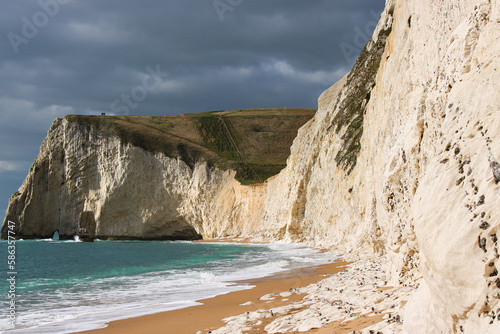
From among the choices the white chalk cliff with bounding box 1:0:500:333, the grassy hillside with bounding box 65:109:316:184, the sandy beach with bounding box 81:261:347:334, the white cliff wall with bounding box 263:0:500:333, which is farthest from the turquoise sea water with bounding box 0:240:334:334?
the grassy hillside with bounding box 65:109:316:184

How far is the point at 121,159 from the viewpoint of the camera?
59.2 metres

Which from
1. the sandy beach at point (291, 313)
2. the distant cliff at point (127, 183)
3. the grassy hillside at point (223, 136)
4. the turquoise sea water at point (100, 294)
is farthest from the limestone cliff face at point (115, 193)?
the sandy beach at point (291, 313)

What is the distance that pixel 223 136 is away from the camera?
72.6 m

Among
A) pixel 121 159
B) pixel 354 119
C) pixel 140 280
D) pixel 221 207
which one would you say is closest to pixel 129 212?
pixel 121 159

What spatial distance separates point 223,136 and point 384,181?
64586mm

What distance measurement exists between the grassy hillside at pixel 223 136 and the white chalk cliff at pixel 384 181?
1837mm

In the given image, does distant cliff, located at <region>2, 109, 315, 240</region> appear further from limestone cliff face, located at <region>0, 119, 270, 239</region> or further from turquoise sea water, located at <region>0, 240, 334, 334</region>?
turquoise sea water, located at <region>0, 240, 334, 334</region>

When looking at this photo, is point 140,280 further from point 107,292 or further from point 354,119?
point 354,119

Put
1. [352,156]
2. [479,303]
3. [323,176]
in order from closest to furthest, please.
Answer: [479,303] < [352,156] < [323,176]

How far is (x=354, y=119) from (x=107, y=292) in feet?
66.3

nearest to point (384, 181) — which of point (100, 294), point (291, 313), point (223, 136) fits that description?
point (291, 313)

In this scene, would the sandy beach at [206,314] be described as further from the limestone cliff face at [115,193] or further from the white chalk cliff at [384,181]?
the limestone cliff face at [115,193]

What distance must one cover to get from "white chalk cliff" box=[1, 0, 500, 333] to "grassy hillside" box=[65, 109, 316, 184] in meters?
1.84

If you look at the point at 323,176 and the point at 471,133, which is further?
the point at 323,176
